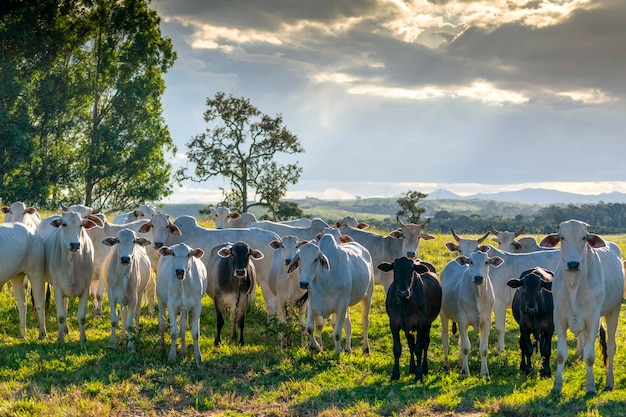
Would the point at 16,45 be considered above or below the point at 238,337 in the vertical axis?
above

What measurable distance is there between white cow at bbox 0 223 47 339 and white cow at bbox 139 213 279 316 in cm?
299

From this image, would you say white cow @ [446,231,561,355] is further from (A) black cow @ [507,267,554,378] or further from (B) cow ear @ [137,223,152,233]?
(B) cow ear @ [137,223,152,233]

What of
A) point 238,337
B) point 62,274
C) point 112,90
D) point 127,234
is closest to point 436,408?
point 238,337

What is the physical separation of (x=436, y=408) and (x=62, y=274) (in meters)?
8.19

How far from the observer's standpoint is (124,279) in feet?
42.1

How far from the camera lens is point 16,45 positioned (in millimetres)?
35406

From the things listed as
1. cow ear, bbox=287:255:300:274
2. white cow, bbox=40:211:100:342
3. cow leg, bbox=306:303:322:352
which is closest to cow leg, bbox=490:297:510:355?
cow leg, bbox=306:303:322:352

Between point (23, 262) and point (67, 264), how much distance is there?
0.93 metres

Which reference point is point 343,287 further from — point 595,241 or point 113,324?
point 595,241

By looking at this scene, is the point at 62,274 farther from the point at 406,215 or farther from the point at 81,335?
the point at 406,215

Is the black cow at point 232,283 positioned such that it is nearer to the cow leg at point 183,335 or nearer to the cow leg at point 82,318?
the cow leg at point 183,335

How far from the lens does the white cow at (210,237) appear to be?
16.2 meters

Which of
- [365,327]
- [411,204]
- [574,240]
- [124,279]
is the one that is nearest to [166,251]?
[124,279]

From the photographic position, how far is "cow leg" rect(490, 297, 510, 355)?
1398cm
